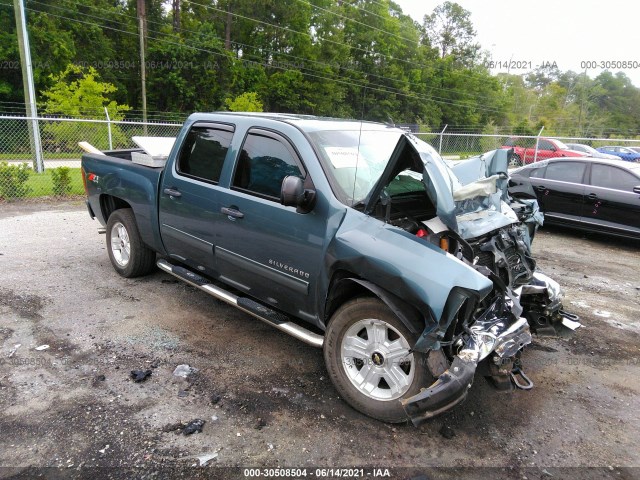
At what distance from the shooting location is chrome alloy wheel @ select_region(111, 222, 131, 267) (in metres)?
5.30

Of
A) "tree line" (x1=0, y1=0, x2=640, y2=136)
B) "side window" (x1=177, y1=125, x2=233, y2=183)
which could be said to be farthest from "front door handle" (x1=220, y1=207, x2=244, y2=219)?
"tree line" (x1=0, y1=0, x2=640, y2=136)

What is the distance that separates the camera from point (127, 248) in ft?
17.5

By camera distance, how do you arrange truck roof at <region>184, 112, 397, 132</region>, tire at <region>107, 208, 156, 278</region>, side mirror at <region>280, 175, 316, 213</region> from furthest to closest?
tire at <region>107, 208, 156, 278</region> → truck roof at <region>184, 112, 397, 132</region> → side mirror at <region>280, 175, 316, 213</region>

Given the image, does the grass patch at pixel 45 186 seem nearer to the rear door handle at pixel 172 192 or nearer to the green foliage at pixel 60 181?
the green foliage at pixel 60 181

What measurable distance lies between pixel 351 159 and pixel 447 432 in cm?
206

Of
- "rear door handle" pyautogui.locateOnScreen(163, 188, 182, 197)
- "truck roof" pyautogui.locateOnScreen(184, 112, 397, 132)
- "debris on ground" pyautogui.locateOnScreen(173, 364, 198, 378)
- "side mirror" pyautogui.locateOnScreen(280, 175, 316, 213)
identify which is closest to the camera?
"side mirror" pyautogui.locateOnScreen(280, 175, 316, 213)

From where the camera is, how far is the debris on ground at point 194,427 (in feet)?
9.53

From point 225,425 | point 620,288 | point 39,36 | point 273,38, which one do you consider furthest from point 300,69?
point 225,425

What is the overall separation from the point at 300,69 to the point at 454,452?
42441 millimetres

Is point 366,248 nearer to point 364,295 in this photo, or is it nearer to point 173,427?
point 364,295

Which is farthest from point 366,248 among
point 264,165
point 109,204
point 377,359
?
point 109,204

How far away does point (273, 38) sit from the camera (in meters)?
43.8

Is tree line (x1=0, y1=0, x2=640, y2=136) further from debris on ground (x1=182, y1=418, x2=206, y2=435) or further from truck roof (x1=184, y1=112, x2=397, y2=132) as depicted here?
debris on ground (x1=182, y1=418, x2=206, y2=435)

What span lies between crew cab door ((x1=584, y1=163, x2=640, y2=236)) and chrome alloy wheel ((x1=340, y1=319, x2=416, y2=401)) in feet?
22.2
